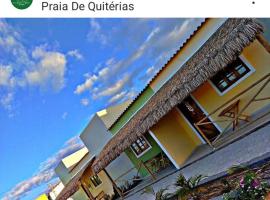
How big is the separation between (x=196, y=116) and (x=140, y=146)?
405 centimetres

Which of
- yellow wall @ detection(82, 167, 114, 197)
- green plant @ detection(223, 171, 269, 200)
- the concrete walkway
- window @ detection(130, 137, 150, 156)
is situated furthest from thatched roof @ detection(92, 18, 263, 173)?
yellow wall @ detection(82, 167, 114, 197)

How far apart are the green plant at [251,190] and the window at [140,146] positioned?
963 cm

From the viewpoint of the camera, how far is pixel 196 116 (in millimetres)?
11016

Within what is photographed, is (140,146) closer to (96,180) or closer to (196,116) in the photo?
(196,116)

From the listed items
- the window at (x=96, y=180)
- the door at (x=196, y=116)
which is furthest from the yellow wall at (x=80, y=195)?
the door at (x=196, y=116)

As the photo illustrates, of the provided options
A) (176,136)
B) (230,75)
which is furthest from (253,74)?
(176,136)

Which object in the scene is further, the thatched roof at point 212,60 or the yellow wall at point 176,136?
the yellow wall at point 176,136

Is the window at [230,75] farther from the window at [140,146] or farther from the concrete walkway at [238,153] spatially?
the window at [140,146]

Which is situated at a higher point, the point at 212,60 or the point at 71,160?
the point at 71,160

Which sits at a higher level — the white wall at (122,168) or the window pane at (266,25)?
the window pane at (266,25)

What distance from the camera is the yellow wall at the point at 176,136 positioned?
10688 millimetres

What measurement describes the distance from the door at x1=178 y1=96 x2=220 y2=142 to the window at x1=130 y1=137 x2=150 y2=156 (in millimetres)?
3062

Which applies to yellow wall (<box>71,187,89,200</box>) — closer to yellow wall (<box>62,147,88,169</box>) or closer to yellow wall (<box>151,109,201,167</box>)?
yellow wall (<box>62,147,88,169</box>)

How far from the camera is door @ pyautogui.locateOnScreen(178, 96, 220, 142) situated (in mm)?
10617
